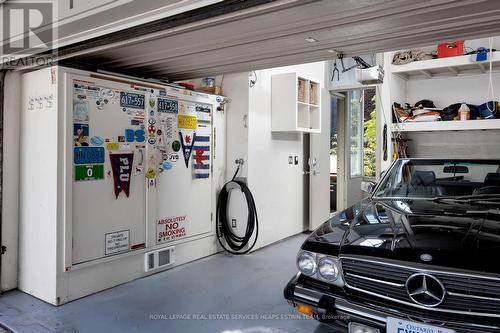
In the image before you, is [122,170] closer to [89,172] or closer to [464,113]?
[89,172]

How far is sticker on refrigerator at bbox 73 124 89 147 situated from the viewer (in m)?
3.04

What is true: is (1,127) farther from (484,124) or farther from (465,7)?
(484,124)

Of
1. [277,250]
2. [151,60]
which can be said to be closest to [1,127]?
[151,60]

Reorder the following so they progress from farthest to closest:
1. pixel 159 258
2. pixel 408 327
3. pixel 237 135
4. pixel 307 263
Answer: pixel 237 135, pixel 159 258, pixel 307 263, pixel 408 327

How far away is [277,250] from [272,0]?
11.1 feet

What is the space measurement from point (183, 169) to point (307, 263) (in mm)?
2223

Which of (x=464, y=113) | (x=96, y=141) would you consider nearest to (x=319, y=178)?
(x=464, y=113)

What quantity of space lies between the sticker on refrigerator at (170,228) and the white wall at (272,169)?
3.15 feet

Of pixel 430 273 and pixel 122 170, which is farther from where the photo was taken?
pixel 122 170

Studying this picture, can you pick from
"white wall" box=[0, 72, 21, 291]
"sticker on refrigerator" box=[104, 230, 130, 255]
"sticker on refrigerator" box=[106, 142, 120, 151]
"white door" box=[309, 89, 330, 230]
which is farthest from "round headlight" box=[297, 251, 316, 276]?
"white door" box=[309, 89, 330, 230]

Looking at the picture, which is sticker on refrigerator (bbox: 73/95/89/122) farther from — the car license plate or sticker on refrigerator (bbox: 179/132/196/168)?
the car license plate

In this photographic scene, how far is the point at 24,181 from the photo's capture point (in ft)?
10.6

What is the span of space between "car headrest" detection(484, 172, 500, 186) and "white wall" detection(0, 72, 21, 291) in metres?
3.87

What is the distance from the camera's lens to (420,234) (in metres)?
1.95
